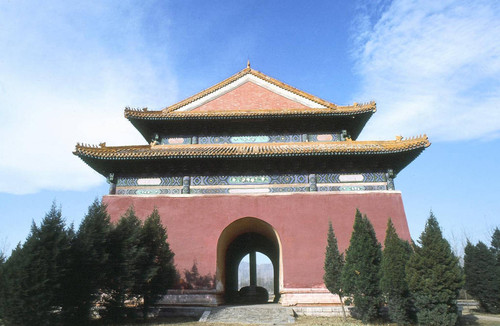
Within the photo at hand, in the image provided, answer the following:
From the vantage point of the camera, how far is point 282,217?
38.9 ft

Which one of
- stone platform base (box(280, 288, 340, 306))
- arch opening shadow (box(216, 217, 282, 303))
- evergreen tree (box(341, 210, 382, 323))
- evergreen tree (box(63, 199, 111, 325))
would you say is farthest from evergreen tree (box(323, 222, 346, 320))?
evergreen tree (box(63, 199, 111, 325))

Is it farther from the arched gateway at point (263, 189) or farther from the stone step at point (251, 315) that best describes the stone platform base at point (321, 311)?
the stone step at point (251, 315)

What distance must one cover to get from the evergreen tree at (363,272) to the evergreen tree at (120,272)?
5.75 m

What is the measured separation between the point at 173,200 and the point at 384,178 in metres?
7.83

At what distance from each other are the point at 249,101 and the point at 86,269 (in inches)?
383

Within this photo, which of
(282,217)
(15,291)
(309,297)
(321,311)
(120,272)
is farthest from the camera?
(282,217)

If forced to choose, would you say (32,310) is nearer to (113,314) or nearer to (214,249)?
(113,314)

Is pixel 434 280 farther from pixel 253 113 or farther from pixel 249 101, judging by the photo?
pixel 249 101

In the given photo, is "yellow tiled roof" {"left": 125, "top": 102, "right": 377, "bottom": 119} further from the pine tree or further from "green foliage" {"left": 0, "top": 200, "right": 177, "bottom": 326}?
the pine tree

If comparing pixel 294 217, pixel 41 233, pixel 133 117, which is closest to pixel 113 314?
pixel 41 233

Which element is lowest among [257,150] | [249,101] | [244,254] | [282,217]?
[244,254]

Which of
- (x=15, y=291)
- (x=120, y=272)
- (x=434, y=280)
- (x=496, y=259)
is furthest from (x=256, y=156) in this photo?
(x=496, y=259)

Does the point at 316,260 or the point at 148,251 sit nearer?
the point at 148,251

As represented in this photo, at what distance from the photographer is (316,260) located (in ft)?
37.3
